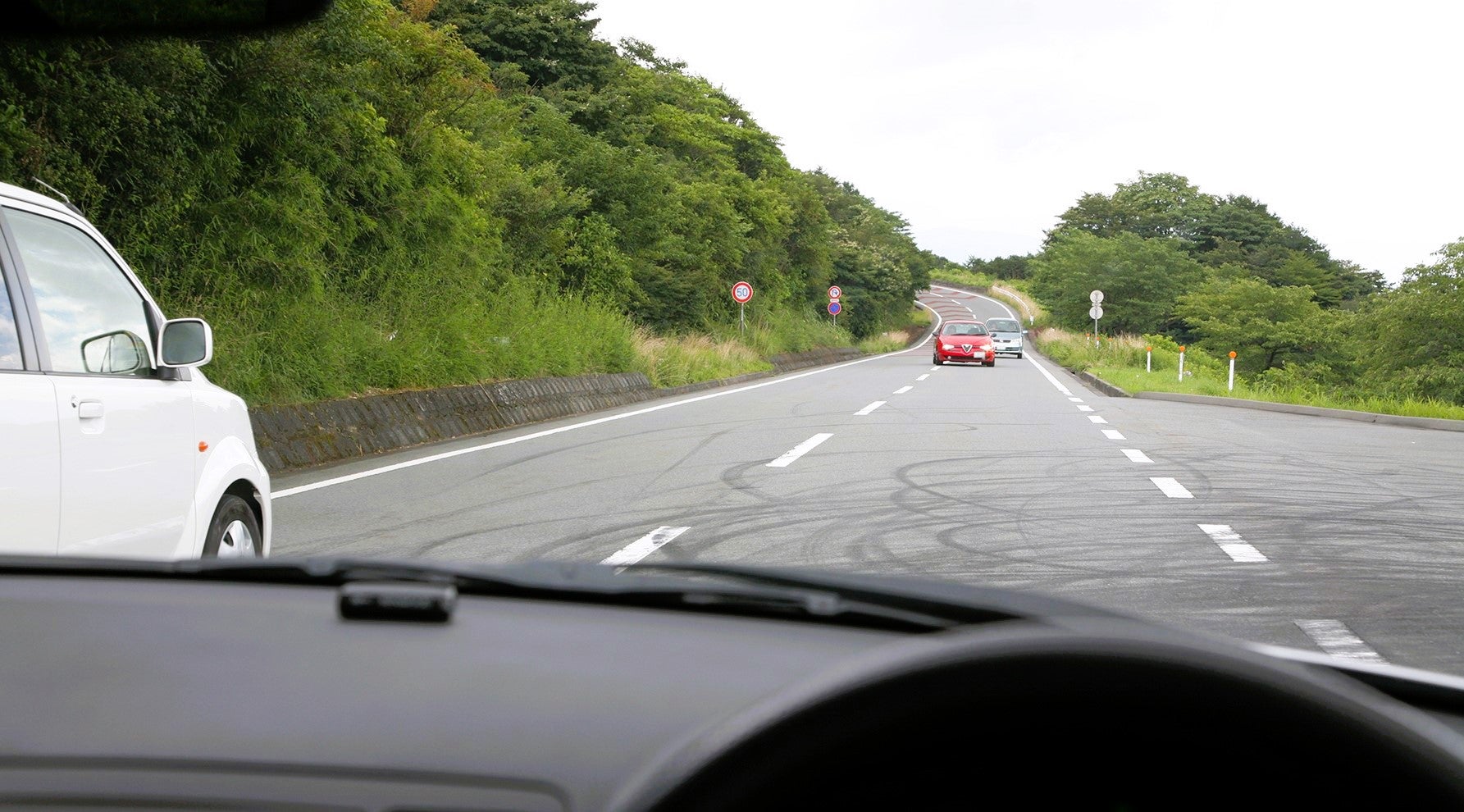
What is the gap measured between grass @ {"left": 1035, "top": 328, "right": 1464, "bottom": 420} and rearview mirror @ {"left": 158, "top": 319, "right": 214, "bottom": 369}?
19.2 meters

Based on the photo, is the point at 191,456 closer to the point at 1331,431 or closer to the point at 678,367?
the point at 1331,431

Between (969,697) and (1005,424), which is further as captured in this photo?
(1005,424)

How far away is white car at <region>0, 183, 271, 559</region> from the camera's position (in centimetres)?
359

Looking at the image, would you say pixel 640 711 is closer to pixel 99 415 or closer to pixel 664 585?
pixel 664 585

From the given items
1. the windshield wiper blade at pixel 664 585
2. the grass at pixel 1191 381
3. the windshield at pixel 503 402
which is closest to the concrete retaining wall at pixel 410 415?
the windshield at pixel 503 402

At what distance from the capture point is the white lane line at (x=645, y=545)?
6.79m

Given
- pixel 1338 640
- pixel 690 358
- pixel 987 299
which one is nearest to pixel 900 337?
pixel 690 358

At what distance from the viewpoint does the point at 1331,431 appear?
17.2m

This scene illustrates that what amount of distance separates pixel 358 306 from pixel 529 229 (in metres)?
10.1

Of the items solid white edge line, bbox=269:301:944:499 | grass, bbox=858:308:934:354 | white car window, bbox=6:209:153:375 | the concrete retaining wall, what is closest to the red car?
solid white edge line, bbox=269:301:944:499

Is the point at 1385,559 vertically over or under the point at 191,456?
under

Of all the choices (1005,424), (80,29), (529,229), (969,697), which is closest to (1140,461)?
(1005,424)

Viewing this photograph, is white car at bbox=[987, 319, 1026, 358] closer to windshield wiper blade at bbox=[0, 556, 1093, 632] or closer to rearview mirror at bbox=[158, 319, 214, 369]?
rearview mirror at bbox=[158, 319, 214, 369]

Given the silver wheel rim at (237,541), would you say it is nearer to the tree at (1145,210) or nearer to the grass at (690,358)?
the grass at (690,358)
